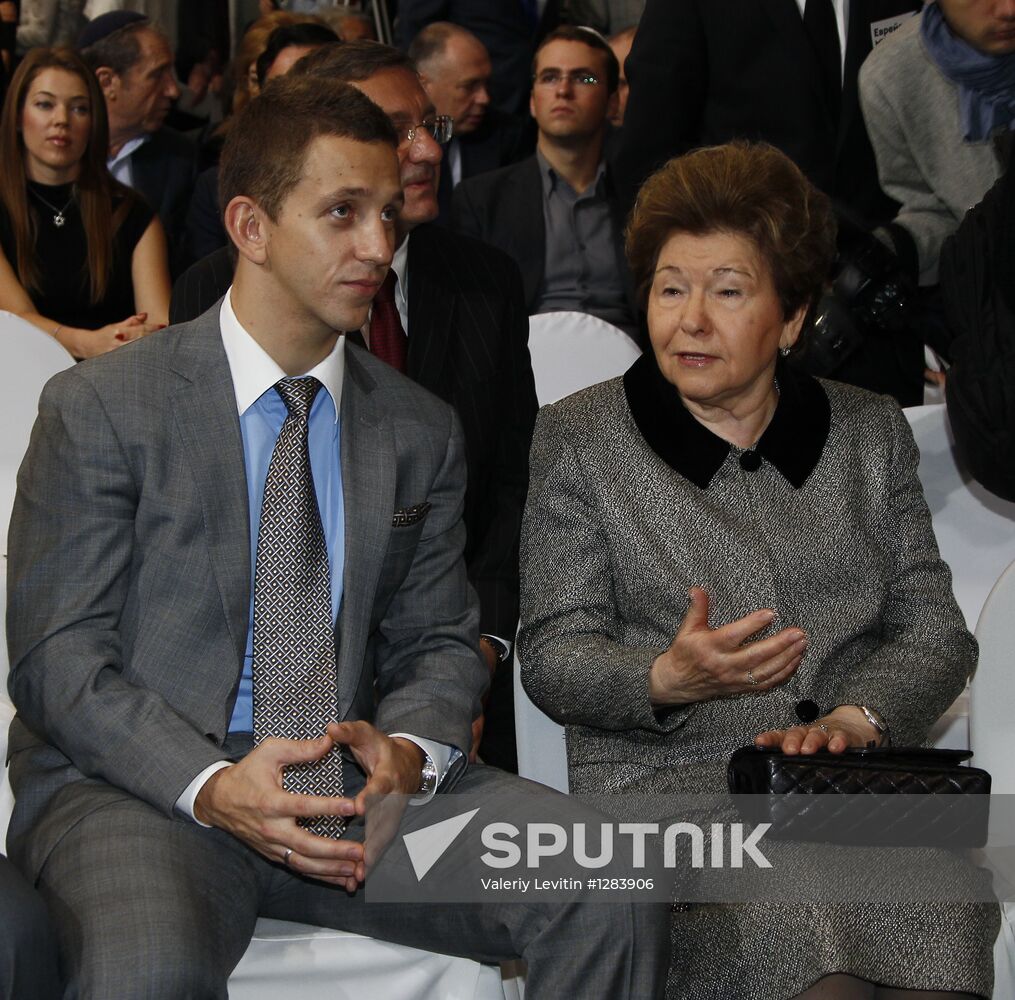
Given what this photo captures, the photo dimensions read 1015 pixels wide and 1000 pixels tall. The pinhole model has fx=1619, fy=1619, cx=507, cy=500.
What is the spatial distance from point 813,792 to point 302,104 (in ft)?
4.45

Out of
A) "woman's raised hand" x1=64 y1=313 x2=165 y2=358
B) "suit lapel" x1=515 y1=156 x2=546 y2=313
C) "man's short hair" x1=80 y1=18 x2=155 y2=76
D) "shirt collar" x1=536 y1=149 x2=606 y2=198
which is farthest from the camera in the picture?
"man's short hair" x1=80 y1=18 x2=155 y2=76

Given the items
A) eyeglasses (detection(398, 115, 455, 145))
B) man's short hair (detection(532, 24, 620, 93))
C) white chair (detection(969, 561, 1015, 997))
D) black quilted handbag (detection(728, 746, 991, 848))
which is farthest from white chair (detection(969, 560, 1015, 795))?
man's short hair (detection(532, 24, 620, 93))

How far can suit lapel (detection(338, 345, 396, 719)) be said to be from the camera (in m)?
2.55

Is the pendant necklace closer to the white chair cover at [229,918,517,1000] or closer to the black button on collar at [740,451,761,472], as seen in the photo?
the black button on collar at [740,451,761,472]

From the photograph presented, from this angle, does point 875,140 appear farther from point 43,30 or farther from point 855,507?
point 43,30

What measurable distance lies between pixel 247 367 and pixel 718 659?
876mm

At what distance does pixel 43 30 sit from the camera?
7.19m

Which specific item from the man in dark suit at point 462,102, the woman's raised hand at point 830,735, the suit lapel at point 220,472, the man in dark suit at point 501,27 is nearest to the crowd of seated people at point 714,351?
the woman's raised hand at point 830,735

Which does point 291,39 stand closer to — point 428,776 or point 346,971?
point 428,776

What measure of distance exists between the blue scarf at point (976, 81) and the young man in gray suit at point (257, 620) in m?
1.86

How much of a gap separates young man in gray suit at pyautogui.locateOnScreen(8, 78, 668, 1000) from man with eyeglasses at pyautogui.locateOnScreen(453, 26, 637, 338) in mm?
2880

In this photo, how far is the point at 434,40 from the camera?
20.3 feet

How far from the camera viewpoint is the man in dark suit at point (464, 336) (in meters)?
3.27

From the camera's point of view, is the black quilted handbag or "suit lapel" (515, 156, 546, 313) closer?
the black quilted handbag
